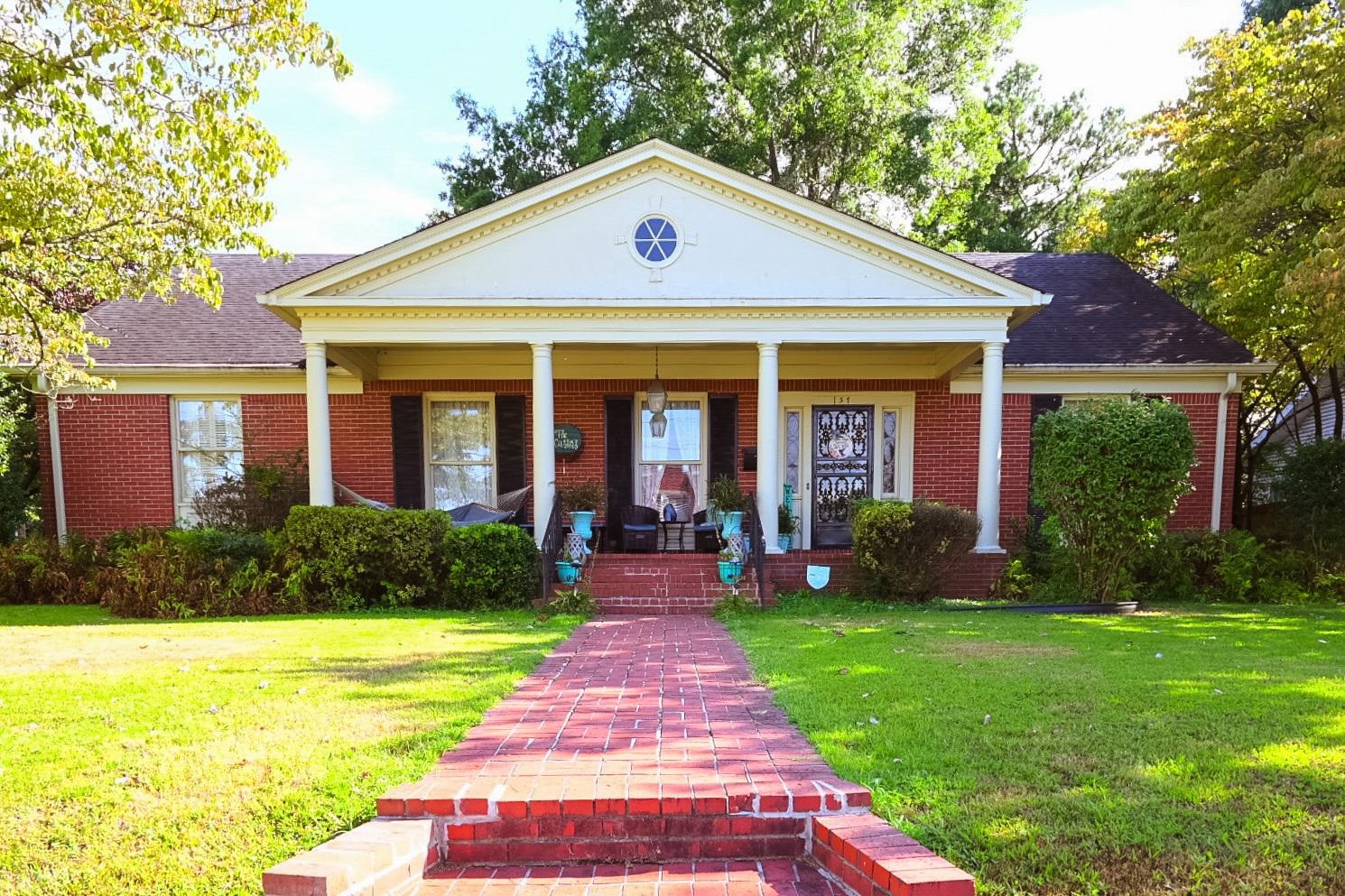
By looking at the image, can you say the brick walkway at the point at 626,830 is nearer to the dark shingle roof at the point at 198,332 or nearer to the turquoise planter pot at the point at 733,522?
the turquoise planter pot at the point at 733,522

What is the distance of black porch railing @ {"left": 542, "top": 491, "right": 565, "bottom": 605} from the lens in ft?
29.5

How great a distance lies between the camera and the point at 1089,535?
9.00 m

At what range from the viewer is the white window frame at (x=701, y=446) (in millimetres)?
12000

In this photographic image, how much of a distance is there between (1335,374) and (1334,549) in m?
5.50

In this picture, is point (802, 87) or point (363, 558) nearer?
point (363, 558)

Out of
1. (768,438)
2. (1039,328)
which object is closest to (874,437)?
(768,438)

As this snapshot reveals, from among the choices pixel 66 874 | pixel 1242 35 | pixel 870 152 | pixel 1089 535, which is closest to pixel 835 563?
pixel 1089 535

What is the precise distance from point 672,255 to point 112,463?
31.3 feet

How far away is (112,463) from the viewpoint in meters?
11.4

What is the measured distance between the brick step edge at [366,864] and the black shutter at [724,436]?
30.2 feet

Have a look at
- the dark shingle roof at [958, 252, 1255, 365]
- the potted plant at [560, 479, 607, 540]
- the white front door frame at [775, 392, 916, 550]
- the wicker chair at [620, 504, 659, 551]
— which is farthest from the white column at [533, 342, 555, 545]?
the dark shingle roof at [958, 252, 1255, 365]

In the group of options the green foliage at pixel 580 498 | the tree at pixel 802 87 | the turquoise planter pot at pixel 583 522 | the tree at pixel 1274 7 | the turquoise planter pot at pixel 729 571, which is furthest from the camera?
the tree at pixel 802 87

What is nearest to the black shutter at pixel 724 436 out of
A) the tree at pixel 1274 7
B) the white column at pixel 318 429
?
the white column at pixel 318 429

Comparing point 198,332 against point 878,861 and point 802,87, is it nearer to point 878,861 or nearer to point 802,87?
point 878,861
